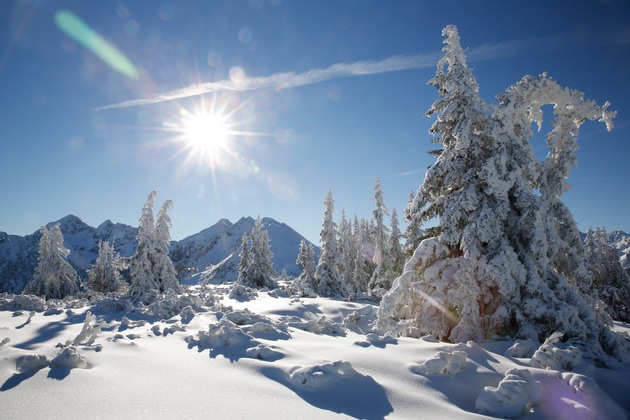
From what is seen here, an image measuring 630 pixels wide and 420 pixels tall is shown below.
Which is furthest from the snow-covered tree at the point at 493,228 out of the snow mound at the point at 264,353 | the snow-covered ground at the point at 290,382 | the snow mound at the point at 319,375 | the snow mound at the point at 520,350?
the snow mound at the point at 319,375

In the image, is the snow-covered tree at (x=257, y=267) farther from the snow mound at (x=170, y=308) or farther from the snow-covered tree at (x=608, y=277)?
the snow-covered tree at (x=608, y=277)

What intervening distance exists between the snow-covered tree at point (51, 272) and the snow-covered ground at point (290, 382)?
28.5 m

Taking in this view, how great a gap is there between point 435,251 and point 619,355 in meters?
4.49

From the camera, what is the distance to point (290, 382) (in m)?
4.61

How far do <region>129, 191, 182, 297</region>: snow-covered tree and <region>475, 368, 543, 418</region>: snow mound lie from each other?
2634 cm

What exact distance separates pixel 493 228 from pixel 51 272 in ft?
118

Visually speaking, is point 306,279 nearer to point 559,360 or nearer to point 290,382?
point 559,360

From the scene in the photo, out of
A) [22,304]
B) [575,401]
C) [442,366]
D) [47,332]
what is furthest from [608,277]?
[22,304]

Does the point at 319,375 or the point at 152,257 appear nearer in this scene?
the point at 319,375

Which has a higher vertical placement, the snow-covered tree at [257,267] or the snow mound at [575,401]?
the snow-covered tree at [257,267]

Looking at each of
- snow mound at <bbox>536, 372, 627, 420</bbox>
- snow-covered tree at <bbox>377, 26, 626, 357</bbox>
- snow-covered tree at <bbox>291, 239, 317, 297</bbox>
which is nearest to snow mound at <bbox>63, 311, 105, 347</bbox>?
snow-covered tree at <bbox>377, 26, 626, 357</bbox>

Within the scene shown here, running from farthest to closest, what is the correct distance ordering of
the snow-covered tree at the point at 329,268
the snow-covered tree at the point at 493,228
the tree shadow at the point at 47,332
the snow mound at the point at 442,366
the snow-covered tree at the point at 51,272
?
the snow-covered tree at the point at 329,268 → the snow-covered tree at the point at 51,272 → the snow-covered tree at the point at 493,228 → the tree shadow at the point at 47,332 → the snow mound at the point at 442,366

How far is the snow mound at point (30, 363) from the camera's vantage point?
4.38m

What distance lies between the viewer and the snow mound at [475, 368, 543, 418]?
13.1 ft
